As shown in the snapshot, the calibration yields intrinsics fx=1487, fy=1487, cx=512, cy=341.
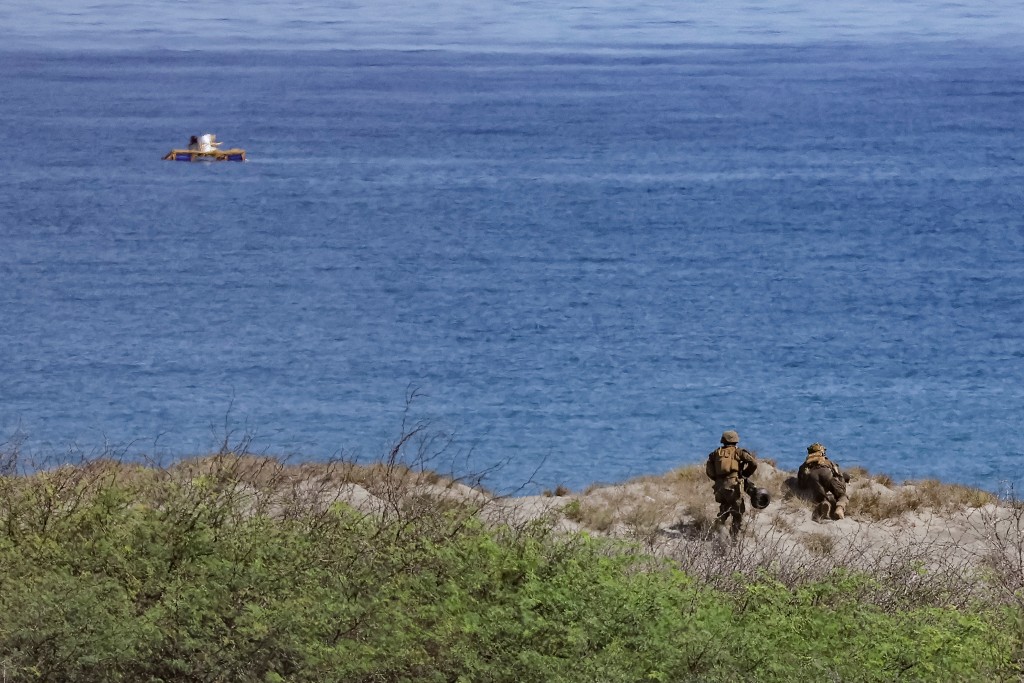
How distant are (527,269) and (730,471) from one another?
18.5 m

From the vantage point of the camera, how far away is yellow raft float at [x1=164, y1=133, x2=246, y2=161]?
46.2m

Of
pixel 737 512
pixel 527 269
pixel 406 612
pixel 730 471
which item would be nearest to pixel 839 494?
pixel 737 512

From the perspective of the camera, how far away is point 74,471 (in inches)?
623

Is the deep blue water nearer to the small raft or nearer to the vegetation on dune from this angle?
the small raft

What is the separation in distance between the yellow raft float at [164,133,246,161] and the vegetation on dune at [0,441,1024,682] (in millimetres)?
33954

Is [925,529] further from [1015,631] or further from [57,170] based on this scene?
[57,170]

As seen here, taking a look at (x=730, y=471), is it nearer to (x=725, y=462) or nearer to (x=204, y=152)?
(x=725, y=462)

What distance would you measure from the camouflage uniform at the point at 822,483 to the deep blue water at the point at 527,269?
372 cm

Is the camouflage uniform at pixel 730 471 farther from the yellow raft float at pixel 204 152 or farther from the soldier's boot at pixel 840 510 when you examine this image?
the yellow raft float at pixel 204 152

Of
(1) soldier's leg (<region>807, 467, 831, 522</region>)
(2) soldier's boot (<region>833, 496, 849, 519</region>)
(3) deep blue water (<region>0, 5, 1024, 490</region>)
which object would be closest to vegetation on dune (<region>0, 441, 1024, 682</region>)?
(1) soldier's leg (<region>807, 467, 831, 522</region>)

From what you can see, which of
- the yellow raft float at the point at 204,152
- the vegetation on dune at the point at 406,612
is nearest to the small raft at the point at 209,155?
the yellow raft float at the point at 204,152

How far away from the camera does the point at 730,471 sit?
16938 millimetres

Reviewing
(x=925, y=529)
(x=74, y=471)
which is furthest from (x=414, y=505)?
(x=925, y=529)

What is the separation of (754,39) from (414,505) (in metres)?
64.5
